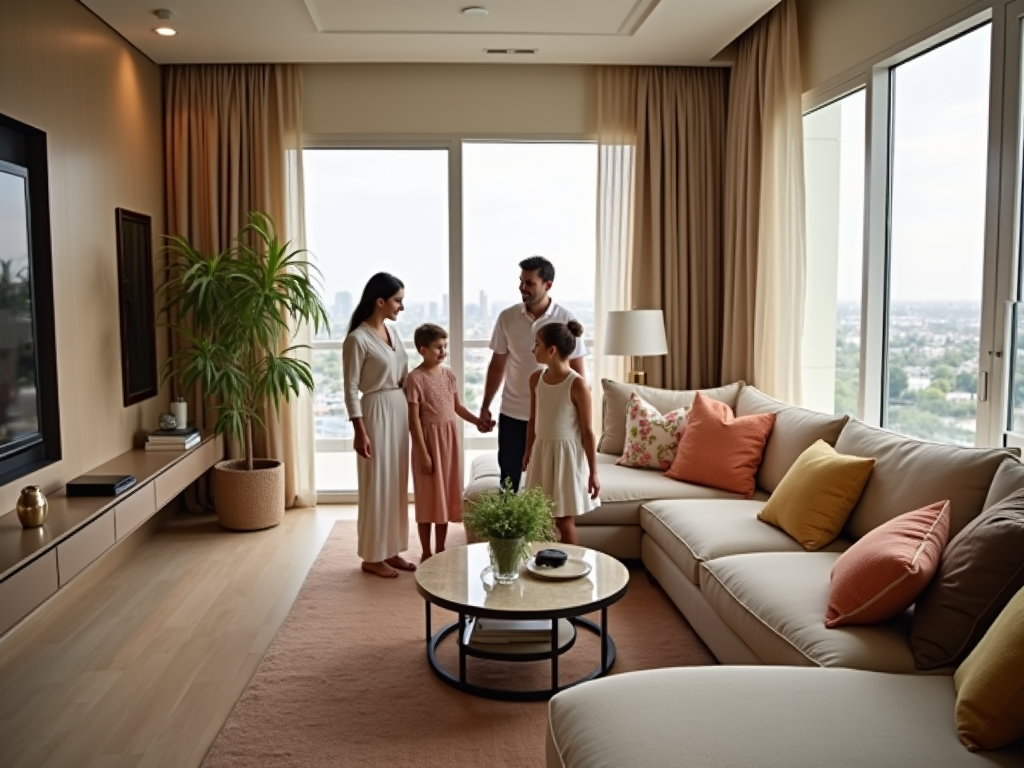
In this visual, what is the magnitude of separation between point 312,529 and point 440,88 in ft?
9.18

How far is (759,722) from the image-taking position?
6.56ft

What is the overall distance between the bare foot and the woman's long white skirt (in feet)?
0.21

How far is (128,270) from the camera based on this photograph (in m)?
5.02

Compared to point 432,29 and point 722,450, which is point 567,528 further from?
point 432,29

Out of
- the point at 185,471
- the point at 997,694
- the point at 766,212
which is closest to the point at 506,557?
the point at 997,694

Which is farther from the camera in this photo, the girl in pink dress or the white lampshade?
the white lampshade

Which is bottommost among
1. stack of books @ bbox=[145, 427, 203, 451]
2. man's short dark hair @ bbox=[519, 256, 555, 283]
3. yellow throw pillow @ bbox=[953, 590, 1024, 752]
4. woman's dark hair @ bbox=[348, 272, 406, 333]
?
yellow throw pillow @ bbox=[953, 590, 1024, 752]

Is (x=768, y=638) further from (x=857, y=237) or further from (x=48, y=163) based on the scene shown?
(x=48, y=163)

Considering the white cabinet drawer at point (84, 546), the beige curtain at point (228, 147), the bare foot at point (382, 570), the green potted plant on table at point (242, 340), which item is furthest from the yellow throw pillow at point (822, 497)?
the beige curtain at point (228, 147)

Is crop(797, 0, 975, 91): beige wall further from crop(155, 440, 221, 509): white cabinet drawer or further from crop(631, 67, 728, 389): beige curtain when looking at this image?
crop(155, 440, 221, 509): white cabinet drawer

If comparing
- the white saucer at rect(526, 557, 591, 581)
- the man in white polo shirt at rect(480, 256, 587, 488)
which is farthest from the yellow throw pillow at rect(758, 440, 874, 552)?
the man in white polo shirt at rect(480, 256, 587, 488)

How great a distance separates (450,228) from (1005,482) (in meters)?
3.93

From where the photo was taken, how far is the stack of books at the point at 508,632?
10.5 feet

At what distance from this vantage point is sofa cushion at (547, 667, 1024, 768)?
6.12ft
